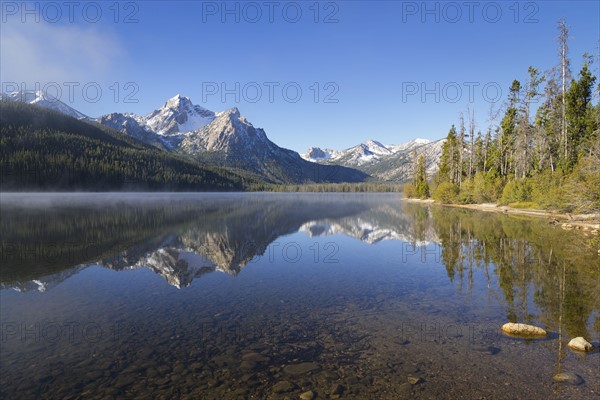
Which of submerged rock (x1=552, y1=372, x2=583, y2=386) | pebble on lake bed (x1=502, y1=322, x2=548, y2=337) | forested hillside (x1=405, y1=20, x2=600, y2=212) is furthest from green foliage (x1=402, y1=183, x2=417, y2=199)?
submerged rock (x1=552, y1=372, x2=583, y2=386)

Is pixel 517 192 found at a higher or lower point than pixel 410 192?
lower

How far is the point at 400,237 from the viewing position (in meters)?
40.7

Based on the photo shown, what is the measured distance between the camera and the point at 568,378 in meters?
9.80

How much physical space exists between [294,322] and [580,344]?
1038cm

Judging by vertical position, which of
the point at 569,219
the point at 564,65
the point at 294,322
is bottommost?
the point at 294,322

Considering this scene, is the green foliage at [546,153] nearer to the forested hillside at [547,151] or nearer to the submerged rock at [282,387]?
the forested hillside at [547,151]

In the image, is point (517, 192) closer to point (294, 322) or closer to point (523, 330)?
point (523, 330)

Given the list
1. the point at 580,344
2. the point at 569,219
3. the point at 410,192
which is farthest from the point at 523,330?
the point at 410,192

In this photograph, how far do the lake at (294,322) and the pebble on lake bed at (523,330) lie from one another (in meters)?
0.39

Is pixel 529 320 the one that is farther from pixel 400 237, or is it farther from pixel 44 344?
pixel 400 237

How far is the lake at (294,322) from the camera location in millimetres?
9844

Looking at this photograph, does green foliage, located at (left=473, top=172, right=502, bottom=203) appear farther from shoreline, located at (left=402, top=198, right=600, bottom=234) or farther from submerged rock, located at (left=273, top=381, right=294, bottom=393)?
submerged rock, located at (left=273, top=381, right=294, bottom=393)

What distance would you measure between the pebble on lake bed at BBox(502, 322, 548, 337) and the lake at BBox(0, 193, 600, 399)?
388mm

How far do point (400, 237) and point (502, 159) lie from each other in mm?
75176
